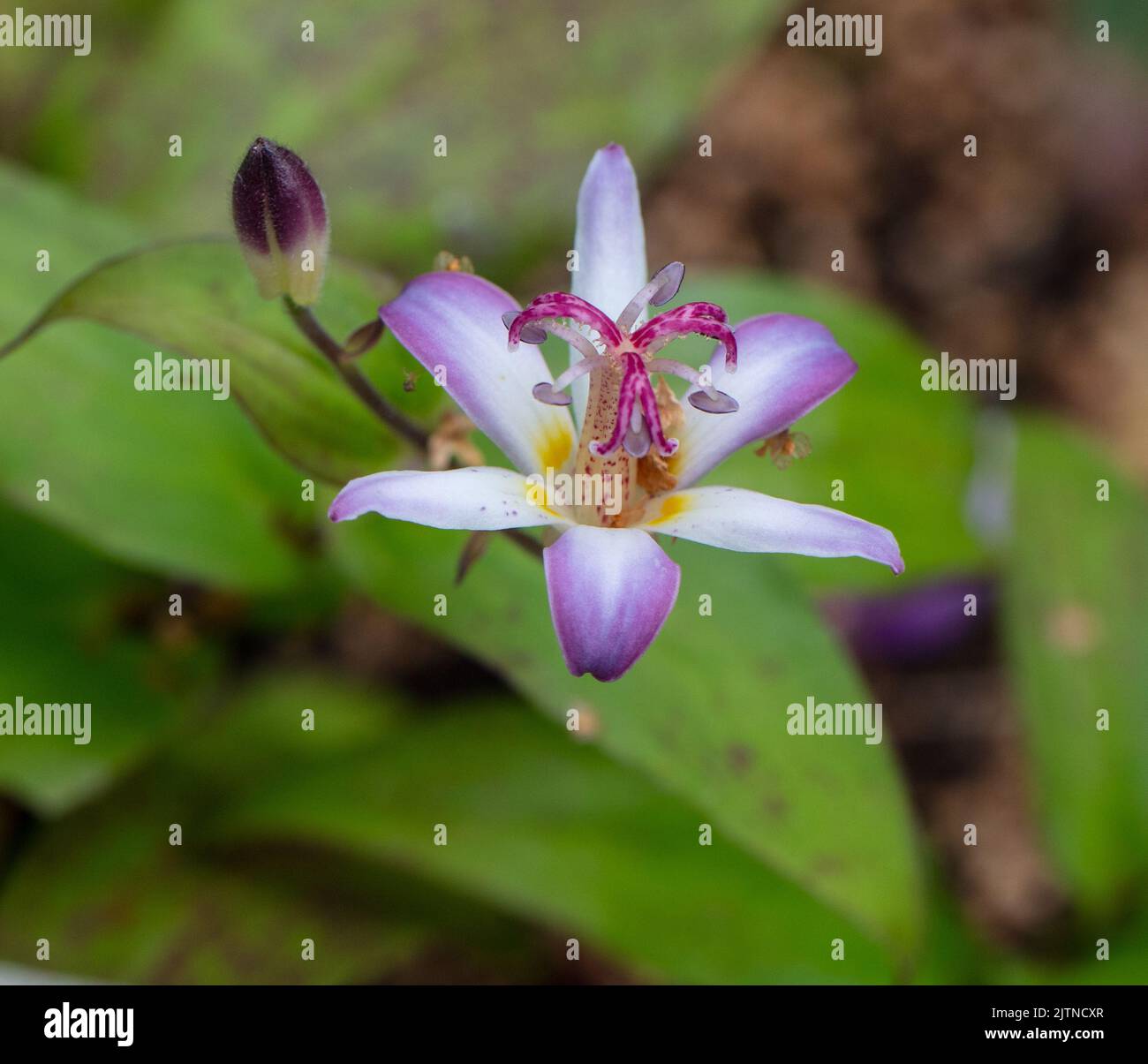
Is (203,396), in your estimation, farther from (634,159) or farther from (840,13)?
(840,13)

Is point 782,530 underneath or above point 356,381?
underneath

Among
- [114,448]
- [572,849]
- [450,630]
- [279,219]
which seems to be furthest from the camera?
[572,849]

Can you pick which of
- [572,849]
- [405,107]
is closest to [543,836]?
[572,849]

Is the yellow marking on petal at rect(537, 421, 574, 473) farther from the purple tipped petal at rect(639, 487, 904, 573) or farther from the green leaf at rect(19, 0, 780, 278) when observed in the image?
the green leaf at rect(19, 0, 780, 278)

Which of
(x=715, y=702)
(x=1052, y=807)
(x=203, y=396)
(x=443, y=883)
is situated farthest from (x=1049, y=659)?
(x=203, y=396)

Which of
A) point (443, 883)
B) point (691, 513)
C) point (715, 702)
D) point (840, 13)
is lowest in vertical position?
point (443, 883)

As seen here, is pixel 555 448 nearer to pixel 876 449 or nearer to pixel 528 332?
pixel 528 332

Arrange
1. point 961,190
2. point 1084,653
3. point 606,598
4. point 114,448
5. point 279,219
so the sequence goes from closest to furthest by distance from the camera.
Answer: point 606,598
point 279,219
point 114,448
point 1084,653
point 961,190

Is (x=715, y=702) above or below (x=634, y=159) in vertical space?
below
